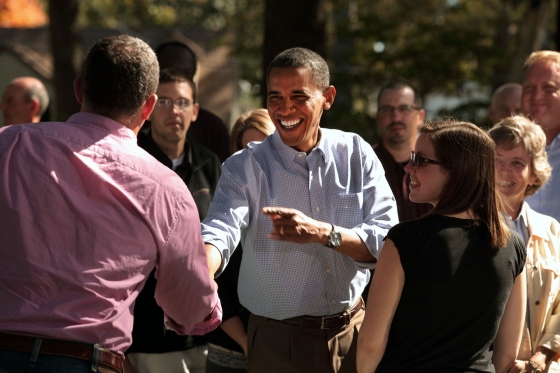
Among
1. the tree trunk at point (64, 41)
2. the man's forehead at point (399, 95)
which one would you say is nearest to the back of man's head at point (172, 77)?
the man's forehead at point (399, 95)

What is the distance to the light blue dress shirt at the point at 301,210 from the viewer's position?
4.03m

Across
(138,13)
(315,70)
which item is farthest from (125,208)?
(138,13)

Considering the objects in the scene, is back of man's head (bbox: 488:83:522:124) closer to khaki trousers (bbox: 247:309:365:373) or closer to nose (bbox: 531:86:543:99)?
nose (bbox: 531:86:543:99)

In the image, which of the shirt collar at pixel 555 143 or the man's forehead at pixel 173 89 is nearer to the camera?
the man's forehead at pixel 173 89

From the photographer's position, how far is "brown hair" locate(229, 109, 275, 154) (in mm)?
5469

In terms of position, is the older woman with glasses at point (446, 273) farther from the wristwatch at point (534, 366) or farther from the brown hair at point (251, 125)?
the brown hair at point (251, 125)

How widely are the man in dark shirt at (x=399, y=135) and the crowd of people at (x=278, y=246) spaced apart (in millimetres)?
1404

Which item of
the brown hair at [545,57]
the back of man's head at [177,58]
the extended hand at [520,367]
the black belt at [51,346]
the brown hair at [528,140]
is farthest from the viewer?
the back of man's head at [177,58]

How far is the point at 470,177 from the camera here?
337cm

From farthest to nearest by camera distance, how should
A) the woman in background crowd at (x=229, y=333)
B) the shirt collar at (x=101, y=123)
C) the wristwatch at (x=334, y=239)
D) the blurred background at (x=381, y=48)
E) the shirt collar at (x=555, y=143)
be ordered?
the blurred background at (x=381, y=48), the shirt collar at (x=555, y=143), the woman in background crowd at (x=229, y=333), the wristwatch at (x=334, y=239), the shirt collar at (x=101, y=123)

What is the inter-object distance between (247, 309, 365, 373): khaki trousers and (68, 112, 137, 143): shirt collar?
1.45 m

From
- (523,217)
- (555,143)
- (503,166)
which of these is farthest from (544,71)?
(523,217)

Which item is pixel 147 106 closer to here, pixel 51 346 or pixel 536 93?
pixel 51 346

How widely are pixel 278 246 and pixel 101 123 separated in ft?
4.29
